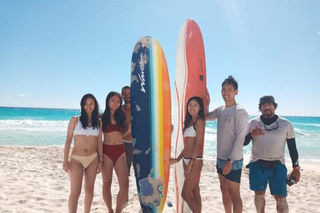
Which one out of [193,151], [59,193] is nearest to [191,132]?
[193,151]

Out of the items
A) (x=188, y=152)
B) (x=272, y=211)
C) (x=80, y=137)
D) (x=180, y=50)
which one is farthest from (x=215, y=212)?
(x=180, y=50)

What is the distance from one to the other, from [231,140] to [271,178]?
622mm

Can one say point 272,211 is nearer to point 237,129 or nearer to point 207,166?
point 237,129

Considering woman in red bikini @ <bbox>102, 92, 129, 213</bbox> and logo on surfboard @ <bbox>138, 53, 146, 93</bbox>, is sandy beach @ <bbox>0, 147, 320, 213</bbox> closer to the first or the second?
woman in red bikini @ <bbox>102, 92, 129, 213</bbox>

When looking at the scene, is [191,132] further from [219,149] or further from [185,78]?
[185,78]

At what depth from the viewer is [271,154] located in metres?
2.53

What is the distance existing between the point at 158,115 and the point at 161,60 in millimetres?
697

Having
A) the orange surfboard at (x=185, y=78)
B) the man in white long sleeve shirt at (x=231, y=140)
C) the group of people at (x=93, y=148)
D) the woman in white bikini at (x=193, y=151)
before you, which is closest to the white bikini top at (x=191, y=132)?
the woman in white bikini at (x=193, y=151)

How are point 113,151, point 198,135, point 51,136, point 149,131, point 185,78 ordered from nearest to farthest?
point 198,135, point 113,151, point 149,131, point 185,78, point 51,136

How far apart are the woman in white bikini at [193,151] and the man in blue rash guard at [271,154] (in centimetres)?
60

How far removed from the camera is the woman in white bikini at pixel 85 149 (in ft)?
8.07

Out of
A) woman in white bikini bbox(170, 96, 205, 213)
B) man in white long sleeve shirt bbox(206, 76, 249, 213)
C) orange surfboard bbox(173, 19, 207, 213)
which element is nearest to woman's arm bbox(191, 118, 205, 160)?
woman in white bikini bbox(170, 96, 205, 213)

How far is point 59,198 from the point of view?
11.9 ft

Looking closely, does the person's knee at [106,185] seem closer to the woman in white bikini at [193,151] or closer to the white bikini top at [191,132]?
the woman in white bikini at [193,151]
